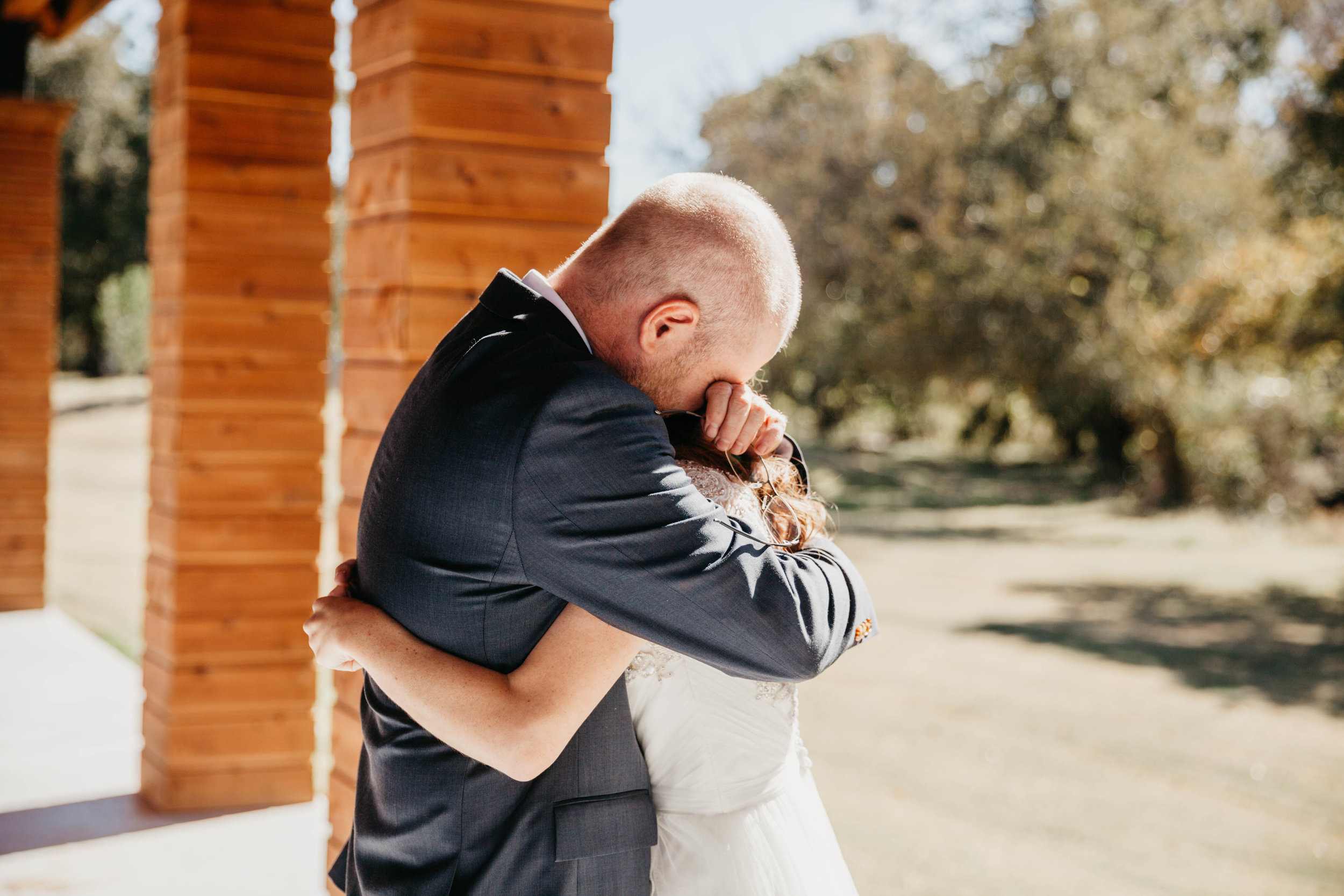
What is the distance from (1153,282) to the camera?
53.3 ft

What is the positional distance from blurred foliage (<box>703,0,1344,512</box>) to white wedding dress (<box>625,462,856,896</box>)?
13249mm

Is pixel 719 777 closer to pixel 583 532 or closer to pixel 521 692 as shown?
pixel 521 692

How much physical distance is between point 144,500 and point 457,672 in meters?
17.3

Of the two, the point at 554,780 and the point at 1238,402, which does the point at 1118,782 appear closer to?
the point at 554,780

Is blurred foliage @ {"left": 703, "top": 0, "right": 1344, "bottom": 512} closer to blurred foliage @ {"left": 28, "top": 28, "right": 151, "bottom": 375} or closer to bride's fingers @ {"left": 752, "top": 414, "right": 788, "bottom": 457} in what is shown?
blurred foliage @ {"left": 28, "top": 28, "right": 151, "bottom": 375}

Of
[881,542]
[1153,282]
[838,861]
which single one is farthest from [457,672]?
[1153,282]

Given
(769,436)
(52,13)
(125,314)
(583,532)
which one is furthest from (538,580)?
(125,314)

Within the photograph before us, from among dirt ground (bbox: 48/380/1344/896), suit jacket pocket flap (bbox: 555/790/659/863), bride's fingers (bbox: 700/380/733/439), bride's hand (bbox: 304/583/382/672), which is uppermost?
bride's fingers (bbox: 700/380/733/439)

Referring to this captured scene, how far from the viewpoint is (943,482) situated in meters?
23.1

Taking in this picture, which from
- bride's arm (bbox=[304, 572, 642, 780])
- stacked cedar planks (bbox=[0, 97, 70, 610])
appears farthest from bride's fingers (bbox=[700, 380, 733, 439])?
stacked cedar planks (bbox=[0, 97, 70, 610])

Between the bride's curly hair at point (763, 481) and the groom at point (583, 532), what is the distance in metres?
0.04

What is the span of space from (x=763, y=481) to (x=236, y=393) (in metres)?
2.85

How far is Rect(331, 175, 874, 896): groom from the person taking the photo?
1.07 meters

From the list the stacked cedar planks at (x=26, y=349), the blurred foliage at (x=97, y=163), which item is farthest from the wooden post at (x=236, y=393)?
the blurred foliage at (x=97, y=163)
